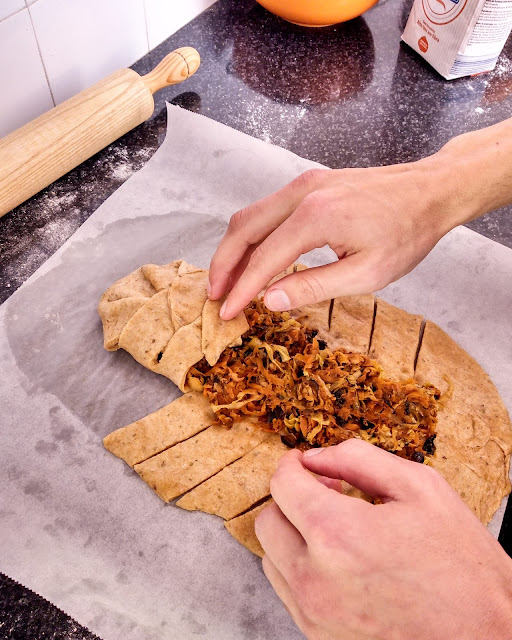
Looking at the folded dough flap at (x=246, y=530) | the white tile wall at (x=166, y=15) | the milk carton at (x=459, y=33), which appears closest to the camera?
the folded dough flap at (x=246, y=530)

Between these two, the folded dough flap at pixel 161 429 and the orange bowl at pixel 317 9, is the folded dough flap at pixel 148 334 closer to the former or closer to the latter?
the folded dough flap at pixel 161 429

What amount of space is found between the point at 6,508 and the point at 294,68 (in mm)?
3382

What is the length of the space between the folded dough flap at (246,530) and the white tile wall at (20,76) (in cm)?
245

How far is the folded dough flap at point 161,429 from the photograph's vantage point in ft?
8.14

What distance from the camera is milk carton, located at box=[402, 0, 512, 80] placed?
3.38 metres

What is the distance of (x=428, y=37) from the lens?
12.8 ft

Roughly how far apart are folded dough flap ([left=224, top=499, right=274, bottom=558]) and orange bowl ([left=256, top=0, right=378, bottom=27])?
11.0 ft

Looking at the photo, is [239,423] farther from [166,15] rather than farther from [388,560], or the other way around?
[166,15]

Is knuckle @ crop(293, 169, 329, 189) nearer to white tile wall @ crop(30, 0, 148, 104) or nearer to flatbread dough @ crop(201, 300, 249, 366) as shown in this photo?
flatbread dough @ crop(201, 300, 249, 366)

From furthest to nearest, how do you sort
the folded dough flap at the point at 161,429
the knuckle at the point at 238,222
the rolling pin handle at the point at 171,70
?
the rolling pin handle at the point at 171,70 → the folded dough flap at the point at 161,429 → the knuckle at the point at 238,222

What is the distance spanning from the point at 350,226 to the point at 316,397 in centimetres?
77

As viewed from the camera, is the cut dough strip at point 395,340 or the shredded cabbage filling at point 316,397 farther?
the cut dough strip at point 395,340

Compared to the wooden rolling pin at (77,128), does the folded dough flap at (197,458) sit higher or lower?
lower

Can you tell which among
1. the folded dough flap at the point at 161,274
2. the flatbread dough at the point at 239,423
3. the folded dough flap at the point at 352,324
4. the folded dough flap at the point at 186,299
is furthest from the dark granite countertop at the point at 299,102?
the folded dough flap at the point at 352,324
